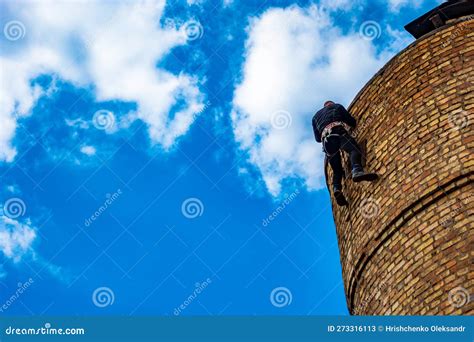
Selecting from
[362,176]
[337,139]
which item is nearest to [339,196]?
[362,176]

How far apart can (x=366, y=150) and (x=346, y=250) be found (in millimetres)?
1208

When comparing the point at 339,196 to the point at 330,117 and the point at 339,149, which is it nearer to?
the point at 339,149

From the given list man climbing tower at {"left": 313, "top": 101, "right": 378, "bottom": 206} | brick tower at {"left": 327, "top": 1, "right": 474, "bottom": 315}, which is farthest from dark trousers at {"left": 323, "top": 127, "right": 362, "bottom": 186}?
brick tower at {"left": 327, "top": 1, "right": 474, "bottom": 315}

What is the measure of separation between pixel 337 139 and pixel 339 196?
69cm

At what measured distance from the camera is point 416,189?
915 centimetres

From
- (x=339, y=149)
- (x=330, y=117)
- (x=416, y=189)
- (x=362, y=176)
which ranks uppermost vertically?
(x=330, y=117)

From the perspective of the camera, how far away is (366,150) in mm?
10188

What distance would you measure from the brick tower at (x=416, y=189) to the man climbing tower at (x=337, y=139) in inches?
5.3

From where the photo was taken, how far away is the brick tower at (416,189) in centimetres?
A: 843

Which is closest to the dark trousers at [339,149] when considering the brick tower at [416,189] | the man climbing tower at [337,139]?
the man climbing tower at [337,139]

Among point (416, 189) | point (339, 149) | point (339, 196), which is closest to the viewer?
point (416, 189)

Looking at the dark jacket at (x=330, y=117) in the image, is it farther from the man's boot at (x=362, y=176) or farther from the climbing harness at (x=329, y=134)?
the man's boot at (x=362, y=176)

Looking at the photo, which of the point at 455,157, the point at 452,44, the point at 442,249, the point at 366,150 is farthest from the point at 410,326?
the point at 452,44

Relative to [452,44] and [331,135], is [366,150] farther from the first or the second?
[452,44]
